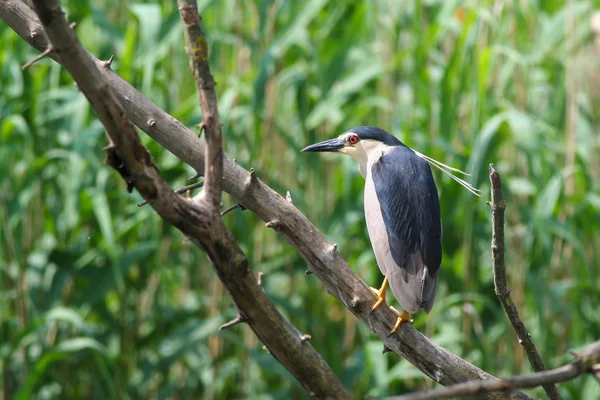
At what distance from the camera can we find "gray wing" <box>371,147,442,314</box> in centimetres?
203

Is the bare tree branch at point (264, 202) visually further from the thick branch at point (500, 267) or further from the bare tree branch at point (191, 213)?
the bare tree branch at point (191, 213)

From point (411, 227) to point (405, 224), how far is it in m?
0.02

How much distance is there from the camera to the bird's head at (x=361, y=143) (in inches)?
94.9

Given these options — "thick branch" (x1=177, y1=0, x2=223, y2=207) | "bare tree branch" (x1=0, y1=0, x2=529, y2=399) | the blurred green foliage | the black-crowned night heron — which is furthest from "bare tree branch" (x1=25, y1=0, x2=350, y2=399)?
the blurred green foliage

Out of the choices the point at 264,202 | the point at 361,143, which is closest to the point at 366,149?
the point at 361,143

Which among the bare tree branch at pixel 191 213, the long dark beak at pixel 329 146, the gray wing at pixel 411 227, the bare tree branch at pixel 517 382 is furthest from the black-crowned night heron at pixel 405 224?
the bare tree branch at pixel 517 382

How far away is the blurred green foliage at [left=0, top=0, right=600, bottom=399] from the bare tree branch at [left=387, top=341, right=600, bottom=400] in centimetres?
184

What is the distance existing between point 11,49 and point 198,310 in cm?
132

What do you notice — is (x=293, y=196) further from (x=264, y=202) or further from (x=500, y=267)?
(x=500, y=267)

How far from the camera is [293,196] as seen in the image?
335 centimetres

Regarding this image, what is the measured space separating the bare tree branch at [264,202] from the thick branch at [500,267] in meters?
0.11

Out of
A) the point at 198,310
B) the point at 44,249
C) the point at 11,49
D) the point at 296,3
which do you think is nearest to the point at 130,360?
the point at 198,310

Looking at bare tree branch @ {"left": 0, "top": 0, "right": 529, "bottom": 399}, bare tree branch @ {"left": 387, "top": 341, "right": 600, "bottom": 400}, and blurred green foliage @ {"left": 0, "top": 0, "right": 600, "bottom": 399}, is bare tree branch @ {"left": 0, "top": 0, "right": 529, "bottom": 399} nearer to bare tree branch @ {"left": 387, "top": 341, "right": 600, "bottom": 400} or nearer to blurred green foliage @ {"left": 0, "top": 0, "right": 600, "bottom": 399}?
bare tree branch @ {"left": 387, "top": 341, "right": 600, "bottom": 400}

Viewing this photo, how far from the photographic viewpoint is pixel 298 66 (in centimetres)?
342
